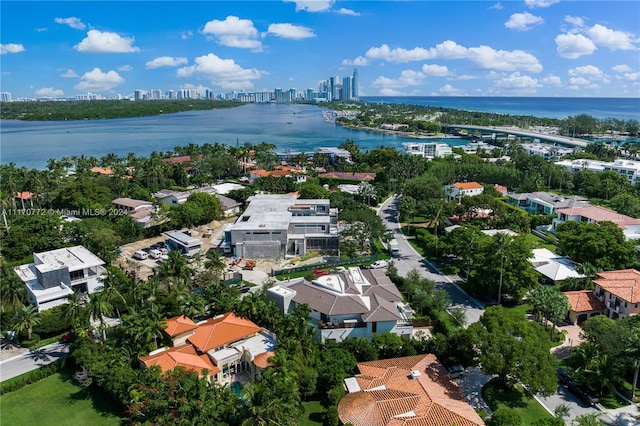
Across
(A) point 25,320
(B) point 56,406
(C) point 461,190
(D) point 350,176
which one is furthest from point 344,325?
(D) point 350,176

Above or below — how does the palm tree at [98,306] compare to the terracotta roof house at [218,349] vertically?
above

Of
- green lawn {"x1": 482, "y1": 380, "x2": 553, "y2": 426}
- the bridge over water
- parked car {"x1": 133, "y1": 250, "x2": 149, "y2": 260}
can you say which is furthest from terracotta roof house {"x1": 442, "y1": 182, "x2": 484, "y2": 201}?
the bridge over water

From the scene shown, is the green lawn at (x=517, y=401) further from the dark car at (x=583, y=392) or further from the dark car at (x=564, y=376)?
the dark car at (x=564, y=376)

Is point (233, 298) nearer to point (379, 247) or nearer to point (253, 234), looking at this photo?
point (253, 234)

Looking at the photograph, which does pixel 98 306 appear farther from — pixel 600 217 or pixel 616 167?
pixel 616 167

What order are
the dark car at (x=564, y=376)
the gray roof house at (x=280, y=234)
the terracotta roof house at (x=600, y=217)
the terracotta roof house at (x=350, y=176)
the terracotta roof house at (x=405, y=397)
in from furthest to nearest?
the terracotta roof house at (x=350, y=176) < the terracotta roof house at (x=600, y=217) < the gray roof house at (x=280, y=234) < the dark car at (x=564, y=376) < the terracotta roof house at (x=405, y=397)

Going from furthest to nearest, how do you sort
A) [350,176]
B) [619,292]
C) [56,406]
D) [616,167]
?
[350,176] → [616,167] → [619,292] → [56,406]

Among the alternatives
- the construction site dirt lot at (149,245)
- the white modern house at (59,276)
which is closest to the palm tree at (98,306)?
the white modern house at (59,276)
